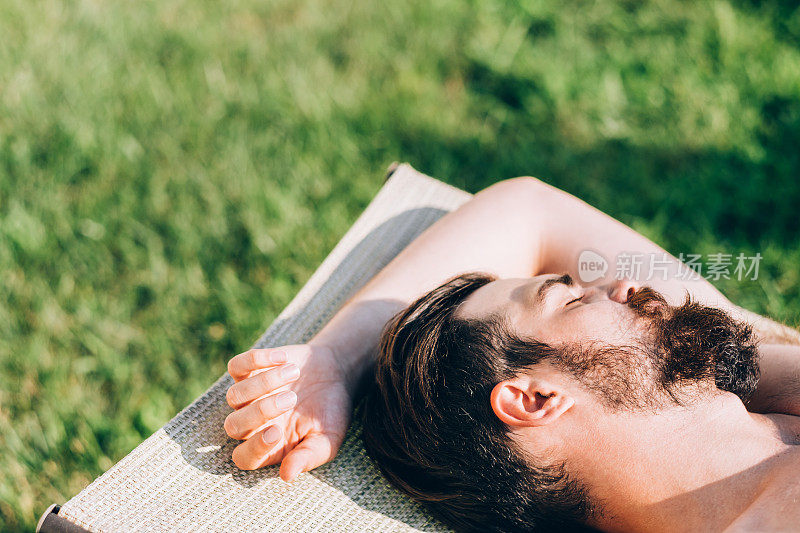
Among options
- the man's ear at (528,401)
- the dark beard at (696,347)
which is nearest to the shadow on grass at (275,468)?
the man's ear at (528,401)

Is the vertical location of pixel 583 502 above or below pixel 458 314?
below

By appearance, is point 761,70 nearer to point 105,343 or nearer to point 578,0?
point 578,0

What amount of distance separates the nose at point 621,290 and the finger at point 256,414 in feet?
2.87

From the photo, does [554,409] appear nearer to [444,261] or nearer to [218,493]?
[444,261]

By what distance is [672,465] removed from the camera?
1659 millimetres

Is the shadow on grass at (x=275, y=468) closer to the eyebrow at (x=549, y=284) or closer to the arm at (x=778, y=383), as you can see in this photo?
the eyebrow at (x=549, y=284)

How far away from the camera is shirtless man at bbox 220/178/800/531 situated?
1.67 meters

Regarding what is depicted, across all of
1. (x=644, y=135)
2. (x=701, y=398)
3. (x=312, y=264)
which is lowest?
(x=312, y=264)

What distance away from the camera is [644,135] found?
3.95 m

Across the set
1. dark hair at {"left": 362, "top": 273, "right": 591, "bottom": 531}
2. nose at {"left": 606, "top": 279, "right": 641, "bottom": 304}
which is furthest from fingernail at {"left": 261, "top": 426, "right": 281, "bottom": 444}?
nose at {"left": 606, "top": 279, "right": 641, "bottom": 304}

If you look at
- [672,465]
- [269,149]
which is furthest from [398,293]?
[269,149]

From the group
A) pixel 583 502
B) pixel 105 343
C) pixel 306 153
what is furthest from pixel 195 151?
pixel 583 502

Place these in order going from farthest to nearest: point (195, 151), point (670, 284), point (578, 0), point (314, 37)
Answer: point (578, 0) → point (314, 37) → point (195, 151) → point (670, 284)

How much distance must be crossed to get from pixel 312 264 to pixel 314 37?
1923 mm
